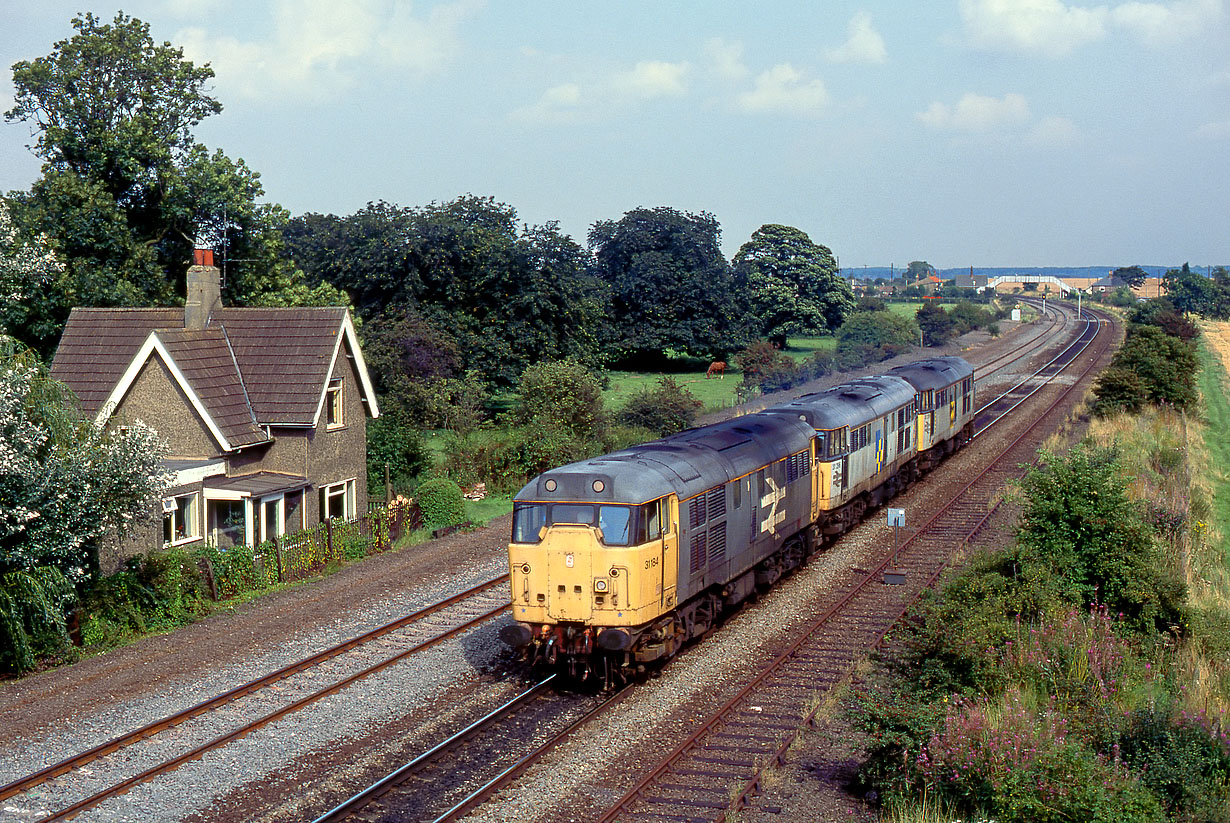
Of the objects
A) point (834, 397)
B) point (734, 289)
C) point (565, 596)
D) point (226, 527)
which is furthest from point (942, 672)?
point (734, 289)

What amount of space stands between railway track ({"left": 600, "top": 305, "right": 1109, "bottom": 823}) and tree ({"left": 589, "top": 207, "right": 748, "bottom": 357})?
44.5 meters

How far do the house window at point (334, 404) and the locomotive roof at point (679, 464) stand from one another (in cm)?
1106

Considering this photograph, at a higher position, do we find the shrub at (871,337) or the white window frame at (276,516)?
the shrub at (871,337)

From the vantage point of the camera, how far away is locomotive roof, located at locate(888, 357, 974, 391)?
107ft

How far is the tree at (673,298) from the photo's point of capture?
232 feet

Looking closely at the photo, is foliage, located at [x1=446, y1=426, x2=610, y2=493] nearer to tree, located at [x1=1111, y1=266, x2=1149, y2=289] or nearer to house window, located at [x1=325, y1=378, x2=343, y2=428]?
house window, located at [x1=325, y1=378, x2=343, y2=428]

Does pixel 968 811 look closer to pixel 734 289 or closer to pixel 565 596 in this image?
pixel 565 596

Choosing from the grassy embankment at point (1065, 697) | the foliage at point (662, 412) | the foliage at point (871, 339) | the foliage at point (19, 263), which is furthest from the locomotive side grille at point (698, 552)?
the foliage at point (871, 339)

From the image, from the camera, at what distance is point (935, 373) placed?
113 ft

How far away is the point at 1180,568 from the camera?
19.5 metres

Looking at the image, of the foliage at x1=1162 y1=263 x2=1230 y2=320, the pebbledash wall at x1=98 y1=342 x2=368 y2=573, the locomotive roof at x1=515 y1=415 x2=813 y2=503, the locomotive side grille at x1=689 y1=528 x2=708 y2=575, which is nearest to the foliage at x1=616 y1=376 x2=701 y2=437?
the pebbledash wall at x1=98 y1=342 x2=368 y2=573

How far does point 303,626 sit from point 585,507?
707cm

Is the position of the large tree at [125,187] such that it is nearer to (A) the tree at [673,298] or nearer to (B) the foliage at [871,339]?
(A) the tree at [673,298]

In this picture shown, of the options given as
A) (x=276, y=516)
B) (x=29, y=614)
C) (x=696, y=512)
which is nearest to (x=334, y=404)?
(x=276, y=516)
